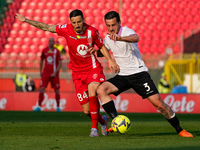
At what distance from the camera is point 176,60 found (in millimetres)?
18844

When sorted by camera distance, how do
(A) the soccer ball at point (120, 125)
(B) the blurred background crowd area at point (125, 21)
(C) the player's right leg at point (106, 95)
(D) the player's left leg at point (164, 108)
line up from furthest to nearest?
1. (B) the blurred background crowd area at point (125, 21)
2. (C) the player's right leg at point (106, 95)
3. (D) the player's left leg at point (164, 108)
4. (A) the soccer ball at point (120, 125)

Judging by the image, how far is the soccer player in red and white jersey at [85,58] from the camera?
6508 millimetres

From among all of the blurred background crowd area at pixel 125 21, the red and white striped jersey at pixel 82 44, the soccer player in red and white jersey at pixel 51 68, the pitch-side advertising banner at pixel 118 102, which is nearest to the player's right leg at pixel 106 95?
the red and white striped jersey at pixel 82 44

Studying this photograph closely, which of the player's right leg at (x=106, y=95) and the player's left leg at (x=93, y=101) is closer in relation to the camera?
the player's right leg at (x=106, y=95)

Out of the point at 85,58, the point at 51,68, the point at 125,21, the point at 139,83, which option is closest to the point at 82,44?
the point at 85,58

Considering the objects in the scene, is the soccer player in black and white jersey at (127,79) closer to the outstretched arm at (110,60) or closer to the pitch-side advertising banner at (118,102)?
the outstretched arm at (110,60)

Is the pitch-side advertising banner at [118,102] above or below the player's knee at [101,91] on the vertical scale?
below

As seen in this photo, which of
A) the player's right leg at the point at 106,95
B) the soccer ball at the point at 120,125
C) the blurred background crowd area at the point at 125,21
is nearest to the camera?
the soccer ball at the point at 120,125

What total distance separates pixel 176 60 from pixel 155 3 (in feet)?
23.1

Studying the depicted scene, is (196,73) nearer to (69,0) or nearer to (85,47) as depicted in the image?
(69,0)

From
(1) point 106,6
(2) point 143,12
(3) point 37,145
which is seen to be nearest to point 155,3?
(2) point 143,12

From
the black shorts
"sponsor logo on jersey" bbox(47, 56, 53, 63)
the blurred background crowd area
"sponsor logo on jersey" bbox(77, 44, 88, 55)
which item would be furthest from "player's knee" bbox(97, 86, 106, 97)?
the blurred background crowd area

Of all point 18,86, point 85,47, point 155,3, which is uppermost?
point 155,3

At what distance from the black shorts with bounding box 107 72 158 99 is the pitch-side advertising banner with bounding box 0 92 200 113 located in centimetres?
777
